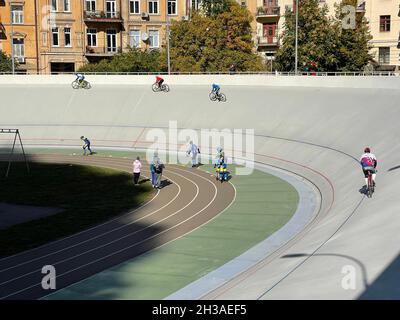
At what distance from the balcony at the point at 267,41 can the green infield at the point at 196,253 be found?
44671 mm

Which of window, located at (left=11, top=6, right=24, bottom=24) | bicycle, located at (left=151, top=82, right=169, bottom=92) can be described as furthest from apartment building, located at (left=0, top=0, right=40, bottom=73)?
bicycle, located at (left=151, top=82, right=169, bottom=92)

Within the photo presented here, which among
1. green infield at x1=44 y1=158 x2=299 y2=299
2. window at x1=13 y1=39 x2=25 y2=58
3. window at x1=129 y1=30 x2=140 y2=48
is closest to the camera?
green infield at x1=44 y1=158 x2=299 y2=299

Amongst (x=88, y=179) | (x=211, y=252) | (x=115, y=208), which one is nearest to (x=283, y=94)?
(x=88, y=179)

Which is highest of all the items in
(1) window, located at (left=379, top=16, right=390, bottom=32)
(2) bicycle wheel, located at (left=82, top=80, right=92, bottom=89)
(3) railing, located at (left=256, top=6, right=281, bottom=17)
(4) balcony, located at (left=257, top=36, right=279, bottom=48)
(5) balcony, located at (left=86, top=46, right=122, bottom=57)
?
(3) railing, located at (left=256, top=6, right=281, bottom=17)

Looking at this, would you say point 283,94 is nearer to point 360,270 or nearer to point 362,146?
point 362,146

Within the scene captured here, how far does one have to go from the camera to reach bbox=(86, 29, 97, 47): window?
6806 centimetres

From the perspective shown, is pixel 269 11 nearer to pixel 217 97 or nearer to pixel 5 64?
pixel 217 97

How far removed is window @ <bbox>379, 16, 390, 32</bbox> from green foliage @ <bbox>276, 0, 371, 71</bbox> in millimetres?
6462

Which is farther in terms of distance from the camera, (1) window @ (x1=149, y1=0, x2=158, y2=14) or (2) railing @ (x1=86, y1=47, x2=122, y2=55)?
(1) window @ (x1=149, y1=0, x2=158, y2=14)

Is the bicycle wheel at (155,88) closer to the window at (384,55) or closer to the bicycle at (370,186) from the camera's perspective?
the bicycle at (370,186)

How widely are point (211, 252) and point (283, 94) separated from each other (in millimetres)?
24568

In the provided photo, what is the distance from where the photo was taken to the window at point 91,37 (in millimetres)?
68062

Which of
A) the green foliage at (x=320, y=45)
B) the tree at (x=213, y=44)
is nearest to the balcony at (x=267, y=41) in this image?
the tree at (x=213, y=44)

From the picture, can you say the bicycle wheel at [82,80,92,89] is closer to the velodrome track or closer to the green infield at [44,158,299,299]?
the velodrome track
